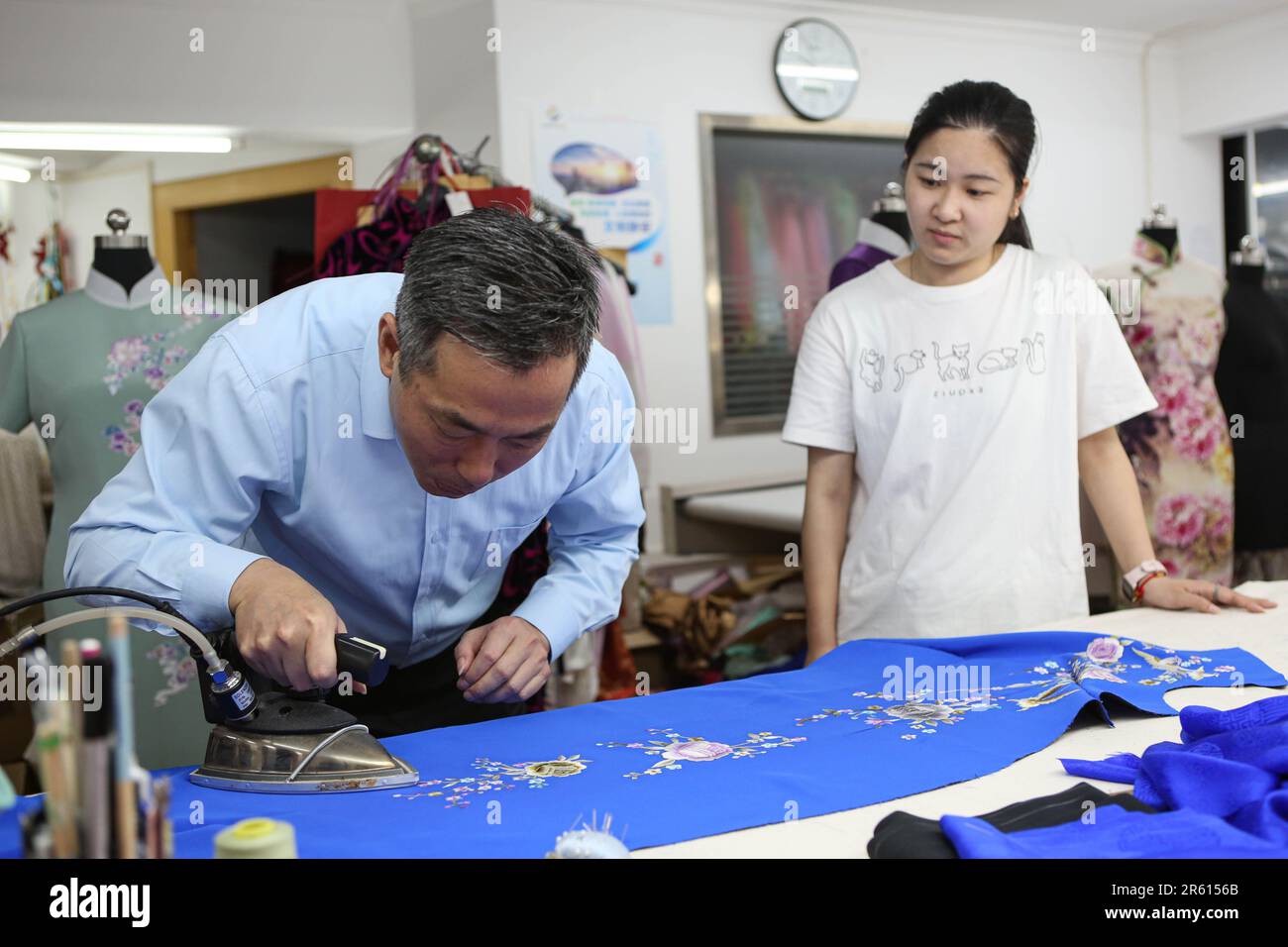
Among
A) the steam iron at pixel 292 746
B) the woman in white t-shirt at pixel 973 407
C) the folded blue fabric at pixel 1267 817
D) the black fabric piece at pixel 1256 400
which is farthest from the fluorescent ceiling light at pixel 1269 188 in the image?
the steam iron at pixel 292 746

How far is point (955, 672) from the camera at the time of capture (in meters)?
1.78

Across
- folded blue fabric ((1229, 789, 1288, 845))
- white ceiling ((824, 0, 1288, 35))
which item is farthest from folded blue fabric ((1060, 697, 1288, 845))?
white ceiling ((824, 0, 1288, 35))

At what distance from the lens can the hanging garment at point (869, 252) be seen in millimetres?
3111

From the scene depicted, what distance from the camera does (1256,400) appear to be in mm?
4016

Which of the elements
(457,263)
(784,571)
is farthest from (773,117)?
(457,263)

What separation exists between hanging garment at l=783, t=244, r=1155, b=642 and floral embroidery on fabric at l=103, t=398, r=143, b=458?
5.10 ft

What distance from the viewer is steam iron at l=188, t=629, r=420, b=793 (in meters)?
1.31

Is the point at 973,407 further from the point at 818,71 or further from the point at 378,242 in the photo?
the point at 818,71

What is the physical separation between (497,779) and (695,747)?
0.78 feet

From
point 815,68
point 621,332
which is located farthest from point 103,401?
point 815,68
